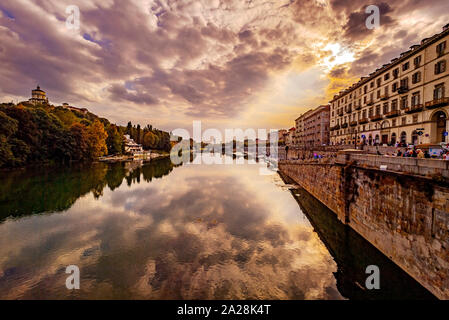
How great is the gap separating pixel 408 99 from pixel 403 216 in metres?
28.4

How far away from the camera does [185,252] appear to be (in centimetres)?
1195

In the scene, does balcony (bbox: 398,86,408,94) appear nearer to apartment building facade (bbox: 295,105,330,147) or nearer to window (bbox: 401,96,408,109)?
window (bbox: 401,96,408,109)

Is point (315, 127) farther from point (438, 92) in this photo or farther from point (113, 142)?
point (113, 142)

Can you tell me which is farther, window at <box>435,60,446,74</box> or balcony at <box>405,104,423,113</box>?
balcony at <box>405,104,423,113</box>

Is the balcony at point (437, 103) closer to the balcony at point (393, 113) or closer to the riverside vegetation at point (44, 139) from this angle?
the balcony at point (393, 113)

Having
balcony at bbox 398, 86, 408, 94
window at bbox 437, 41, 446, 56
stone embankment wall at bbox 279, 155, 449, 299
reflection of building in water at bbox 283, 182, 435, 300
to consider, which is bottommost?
reflection of building in water at bbox 283, 182, 435, 300

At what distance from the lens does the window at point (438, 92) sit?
22859 mm

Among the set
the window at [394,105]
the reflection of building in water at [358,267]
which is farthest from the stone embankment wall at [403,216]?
the window at [394,105]

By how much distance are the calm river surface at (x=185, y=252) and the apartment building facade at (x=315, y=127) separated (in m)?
41.7

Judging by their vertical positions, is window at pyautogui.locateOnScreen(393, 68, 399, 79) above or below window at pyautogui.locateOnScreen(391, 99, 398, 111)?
above

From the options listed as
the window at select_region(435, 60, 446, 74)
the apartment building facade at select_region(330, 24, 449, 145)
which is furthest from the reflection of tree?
the window at select_region(435, 60, 446, 74)

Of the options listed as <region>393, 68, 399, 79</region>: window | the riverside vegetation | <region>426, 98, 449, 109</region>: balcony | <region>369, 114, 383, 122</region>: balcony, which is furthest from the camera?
the riverside vegetation

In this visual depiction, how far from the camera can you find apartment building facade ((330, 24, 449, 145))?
23219 mm
